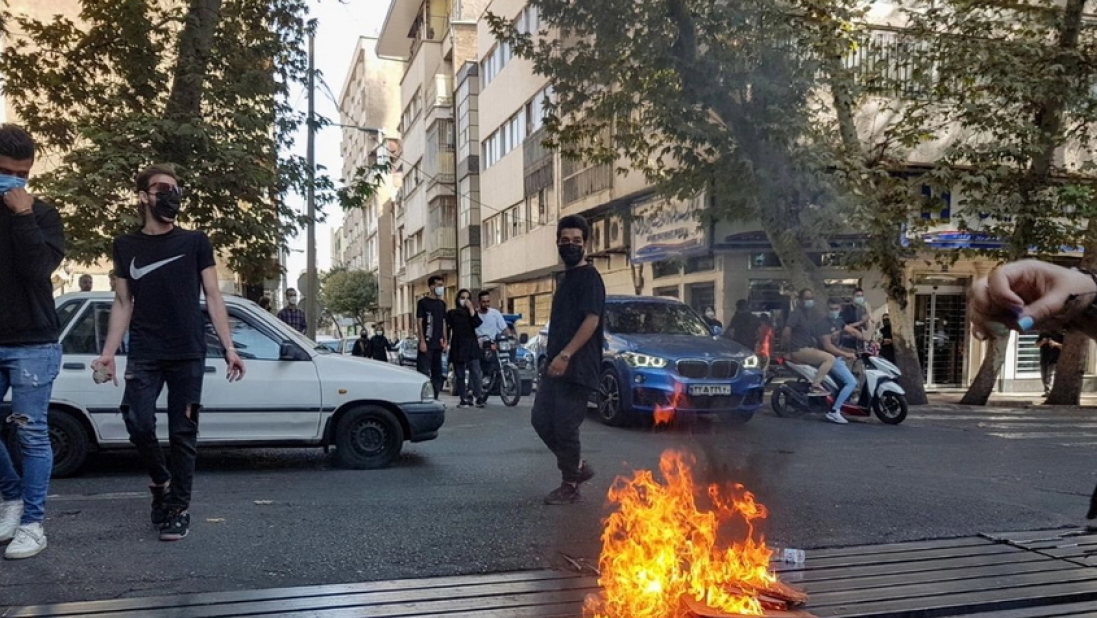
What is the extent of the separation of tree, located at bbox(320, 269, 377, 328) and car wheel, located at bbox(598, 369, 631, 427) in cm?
4773

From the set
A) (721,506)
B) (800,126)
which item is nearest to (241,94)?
(800,126)

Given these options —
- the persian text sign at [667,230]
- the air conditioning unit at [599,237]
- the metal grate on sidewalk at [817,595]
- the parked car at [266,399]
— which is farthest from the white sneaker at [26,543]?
the air conditioning unit at [599,237]

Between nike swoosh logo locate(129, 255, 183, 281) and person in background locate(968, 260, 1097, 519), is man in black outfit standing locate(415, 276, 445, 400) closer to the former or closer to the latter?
nike swoosh logo locate(129, 255, 183, 281)

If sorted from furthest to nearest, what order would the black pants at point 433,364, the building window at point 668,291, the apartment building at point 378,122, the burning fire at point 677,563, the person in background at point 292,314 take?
the apartment building at point 378,122 < the building window at point 668,291 < the person in background at point 292,314 < the black pants at point 433,364 < the burning fire at point 677,563

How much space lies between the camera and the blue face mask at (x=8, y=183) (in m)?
3.61

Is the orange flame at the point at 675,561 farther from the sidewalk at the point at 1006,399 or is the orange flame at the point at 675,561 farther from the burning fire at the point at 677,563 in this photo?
the sidewalk at the point at 1006,399

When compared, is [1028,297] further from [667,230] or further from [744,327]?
[667,230]

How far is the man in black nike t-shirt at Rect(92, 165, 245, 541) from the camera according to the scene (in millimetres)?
4031

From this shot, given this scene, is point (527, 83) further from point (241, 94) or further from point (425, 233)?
point (241, 94)

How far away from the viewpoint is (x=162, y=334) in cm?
404

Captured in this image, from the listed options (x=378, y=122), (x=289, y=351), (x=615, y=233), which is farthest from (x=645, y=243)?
(x=378, y=122)

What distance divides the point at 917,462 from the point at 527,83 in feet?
69.5

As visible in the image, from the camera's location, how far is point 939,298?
57.5ft

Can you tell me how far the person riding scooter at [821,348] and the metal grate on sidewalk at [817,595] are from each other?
14.8ft
